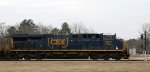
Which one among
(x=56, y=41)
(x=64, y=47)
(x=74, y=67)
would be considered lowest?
(x=74, y=67)

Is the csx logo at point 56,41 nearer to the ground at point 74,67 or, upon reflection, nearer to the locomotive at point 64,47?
the locomotive at point 64,47

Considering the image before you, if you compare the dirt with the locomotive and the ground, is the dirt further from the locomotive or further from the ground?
the locomotive

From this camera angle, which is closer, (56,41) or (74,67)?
(74,67)

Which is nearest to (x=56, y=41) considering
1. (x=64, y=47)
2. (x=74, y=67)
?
(x=64, y=47)

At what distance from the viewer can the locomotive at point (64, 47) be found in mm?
43094

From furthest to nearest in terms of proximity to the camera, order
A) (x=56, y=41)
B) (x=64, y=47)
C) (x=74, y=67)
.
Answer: (x=56, y=41) → (x=64, y=47) → (x=74, y=67)

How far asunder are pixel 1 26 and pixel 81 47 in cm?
6479

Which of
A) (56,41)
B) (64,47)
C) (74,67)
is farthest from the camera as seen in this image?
(56,41)

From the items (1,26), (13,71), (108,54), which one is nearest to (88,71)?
(13,71)

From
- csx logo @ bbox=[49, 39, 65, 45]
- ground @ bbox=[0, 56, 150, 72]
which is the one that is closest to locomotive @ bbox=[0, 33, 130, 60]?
csx logo @ bbox=[49, 39, 65, 45]

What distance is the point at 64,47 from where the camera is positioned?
1730 inches

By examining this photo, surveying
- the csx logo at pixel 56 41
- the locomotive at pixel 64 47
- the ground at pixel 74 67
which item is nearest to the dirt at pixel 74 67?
the ground at pixel 74 67

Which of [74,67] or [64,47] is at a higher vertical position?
[64,47]

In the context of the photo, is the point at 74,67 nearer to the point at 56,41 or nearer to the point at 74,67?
the point at 74,67
